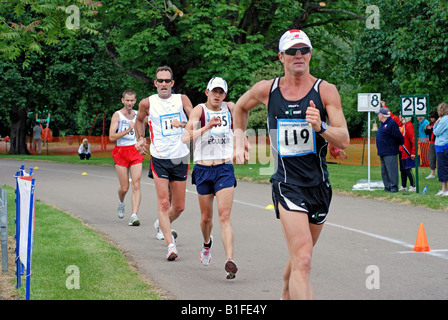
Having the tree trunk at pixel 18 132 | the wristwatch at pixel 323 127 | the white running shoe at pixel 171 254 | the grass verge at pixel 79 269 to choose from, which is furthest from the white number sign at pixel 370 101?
the tree trunk at pixel 18 132

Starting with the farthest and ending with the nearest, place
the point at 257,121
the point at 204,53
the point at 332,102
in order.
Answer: the point at 257,121, the point at 204,53, the point at 332,102

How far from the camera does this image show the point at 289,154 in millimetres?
5633

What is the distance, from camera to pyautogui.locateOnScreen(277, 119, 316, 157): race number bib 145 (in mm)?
5539

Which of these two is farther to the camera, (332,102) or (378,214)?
(378,214)

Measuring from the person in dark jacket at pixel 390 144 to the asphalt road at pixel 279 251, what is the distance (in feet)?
4.52

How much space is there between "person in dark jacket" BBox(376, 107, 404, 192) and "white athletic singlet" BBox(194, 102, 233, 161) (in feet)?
30.4

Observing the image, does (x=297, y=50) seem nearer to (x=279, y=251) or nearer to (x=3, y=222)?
(x=3, y=222)

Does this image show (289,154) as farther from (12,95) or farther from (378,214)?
(12,95)

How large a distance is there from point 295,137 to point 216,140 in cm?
280

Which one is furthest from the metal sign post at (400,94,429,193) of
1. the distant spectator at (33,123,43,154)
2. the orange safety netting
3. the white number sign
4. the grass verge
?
the distant spectator at (33,123,43,154)

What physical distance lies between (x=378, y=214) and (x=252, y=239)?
3868 millimetres

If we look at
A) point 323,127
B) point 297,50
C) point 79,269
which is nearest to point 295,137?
point 323,127

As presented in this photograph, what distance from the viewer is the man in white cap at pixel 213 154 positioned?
8.12m
